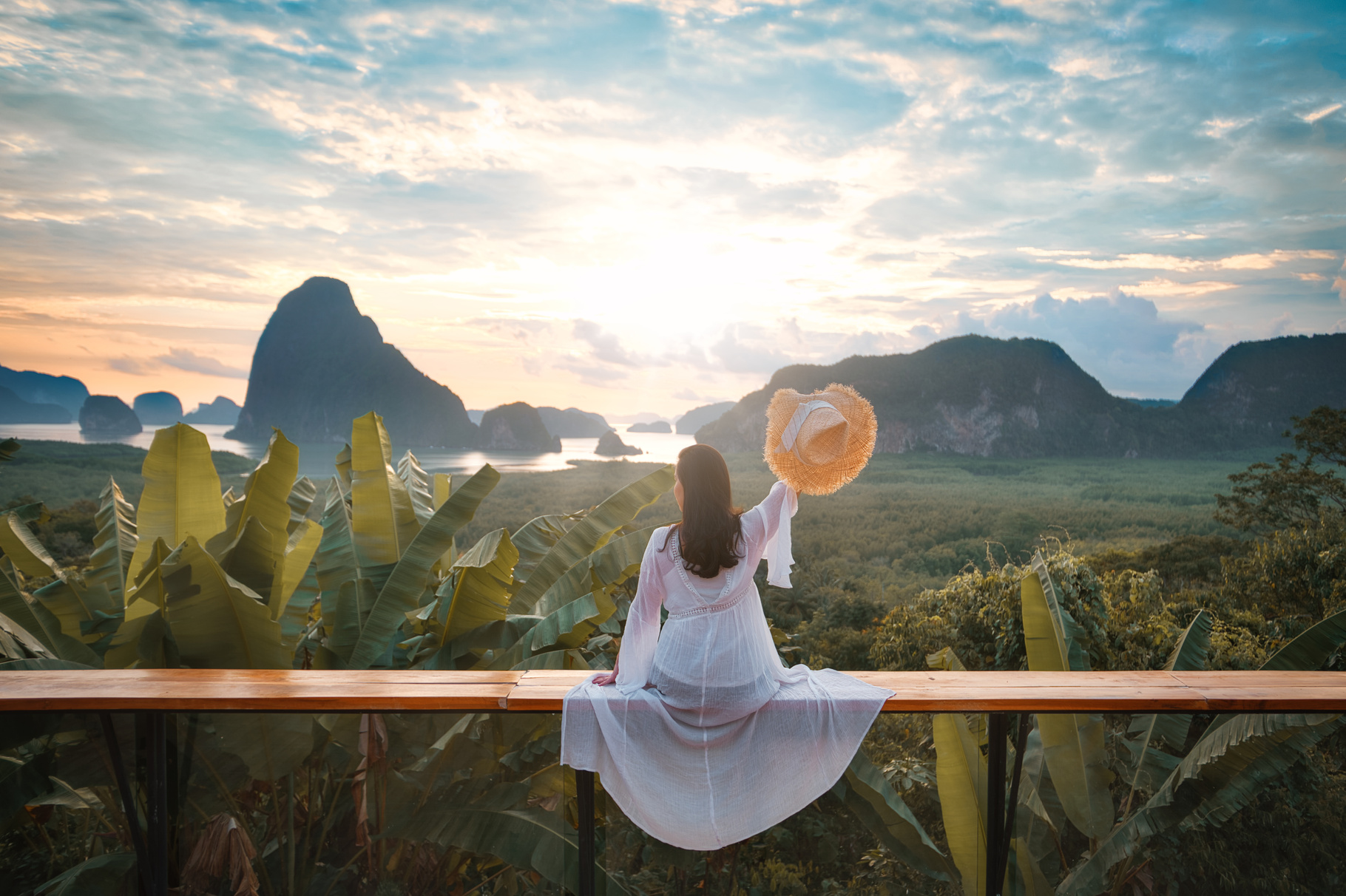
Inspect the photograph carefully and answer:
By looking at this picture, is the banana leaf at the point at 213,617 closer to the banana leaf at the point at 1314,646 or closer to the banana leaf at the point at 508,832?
the banana leaf at the point at 508,832

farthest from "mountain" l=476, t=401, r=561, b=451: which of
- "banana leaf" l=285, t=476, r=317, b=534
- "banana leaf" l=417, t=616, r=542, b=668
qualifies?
"banana leaf" l=417, t=616, r=542, b=668

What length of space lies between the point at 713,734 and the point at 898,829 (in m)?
0.55

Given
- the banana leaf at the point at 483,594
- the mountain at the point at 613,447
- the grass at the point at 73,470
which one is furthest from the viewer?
the mountain at the point at 613,447

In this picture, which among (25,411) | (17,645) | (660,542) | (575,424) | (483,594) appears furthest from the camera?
(575,424)

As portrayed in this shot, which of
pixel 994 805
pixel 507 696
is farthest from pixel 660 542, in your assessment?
pixel 994 805

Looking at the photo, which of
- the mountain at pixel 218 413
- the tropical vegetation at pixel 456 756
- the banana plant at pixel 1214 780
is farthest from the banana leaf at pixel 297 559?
the mountain at pixel 218 413

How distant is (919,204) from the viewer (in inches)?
440

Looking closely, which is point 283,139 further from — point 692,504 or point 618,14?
point 692,504

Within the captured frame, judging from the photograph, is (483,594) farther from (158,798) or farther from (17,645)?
(17,645)

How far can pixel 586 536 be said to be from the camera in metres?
3.24

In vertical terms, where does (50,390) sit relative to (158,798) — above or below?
above

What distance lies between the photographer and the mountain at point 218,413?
63219 millimetres

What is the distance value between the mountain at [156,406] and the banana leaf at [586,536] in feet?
198

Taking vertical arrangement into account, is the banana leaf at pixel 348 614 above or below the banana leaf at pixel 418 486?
below
